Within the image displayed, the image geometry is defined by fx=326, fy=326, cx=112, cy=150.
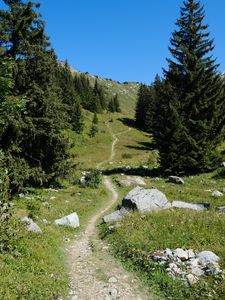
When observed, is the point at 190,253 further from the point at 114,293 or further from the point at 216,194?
the point at 216,194

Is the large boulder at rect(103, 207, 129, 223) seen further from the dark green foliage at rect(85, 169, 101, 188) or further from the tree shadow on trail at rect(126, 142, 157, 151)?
the tree shadow on trail at rect(126, 142, 157, 151)

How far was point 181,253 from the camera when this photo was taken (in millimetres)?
10914

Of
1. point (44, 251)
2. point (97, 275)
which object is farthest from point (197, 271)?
point (44, 251)

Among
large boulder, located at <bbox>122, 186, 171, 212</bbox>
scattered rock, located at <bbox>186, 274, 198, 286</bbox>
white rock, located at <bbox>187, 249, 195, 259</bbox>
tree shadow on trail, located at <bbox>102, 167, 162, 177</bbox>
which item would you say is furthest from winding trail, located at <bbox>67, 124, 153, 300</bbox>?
tree shadow on trail, located at <bbox>102, 167, 162, 177</bbox>

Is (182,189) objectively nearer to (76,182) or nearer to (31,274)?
(76,182)

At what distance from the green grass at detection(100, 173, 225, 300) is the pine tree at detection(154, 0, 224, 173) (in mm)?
18030

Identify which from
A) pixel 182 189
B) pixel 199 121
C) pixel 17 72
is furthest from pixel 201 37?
pixel 17 72

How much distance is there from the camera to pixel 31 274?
959 centimetres

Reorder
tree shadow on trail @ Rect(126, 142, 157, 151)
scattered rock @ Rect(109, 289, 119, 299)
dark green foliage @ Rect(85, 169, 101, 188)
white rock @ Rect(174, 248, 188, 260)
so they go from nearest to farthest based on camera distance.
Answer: scattered rock @ Rect(109, 289, 119, 299), white rock @ Rect(174, 248, 188, 260), dark green foliage @ Rect(85, 169, 101, 188), tree shadow on trail @ Rect(126, 142, 157, 151)

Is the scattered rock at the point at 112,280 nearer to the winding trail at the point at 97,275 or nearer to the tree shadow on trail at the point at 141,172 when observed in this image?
the winding trail at the point at 97,275

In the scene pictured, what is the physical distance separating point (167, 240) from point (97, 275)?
123 inches

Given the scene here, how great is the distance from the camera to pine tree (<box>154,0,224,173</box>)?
33156 millimetres

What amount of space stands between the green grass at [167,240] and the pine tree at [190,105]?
1803 cm

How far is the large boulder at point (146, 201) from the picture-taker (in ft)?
57.5
